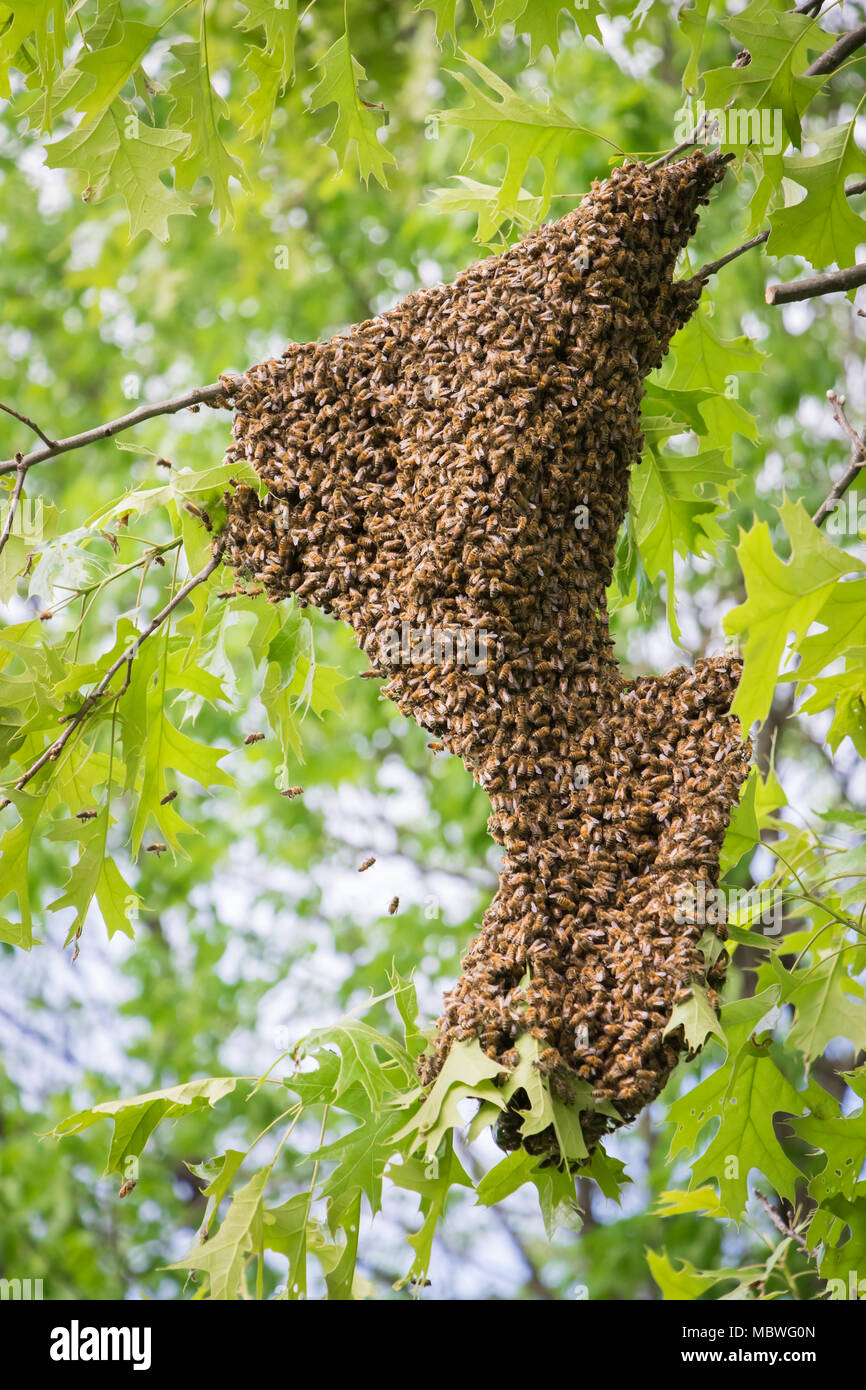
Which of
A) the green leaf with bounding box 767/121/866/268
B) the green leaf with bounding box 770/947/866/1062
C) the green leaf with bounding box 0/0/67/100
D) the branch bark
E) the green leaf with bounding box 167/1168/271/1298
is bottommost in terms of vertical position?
the green leaf with bounding box 167/1168/271/1298

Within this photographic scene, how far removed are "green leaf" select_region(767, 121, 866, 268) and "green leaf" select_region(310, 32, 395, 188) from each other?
80 centimetres

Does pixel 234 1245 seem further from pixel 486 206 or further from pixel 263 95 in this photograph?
pixel 263 95

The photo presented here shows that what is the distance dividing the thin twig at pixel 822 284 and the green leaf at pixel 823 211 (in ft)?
0.13

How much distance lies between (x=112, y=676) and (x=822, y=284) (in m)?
1.30

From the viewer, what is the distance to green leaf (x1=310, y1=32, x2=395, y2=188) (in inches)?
91.8

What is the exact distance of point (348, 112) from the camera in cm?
242

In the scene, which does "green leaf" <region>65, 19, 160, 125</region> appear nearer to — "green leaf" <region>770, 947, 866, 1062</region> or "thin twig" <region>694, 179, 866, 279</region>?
"thin twig" <region>694, 179, 866, 279</region>

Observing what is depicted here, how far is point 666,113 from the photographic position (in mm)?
5168

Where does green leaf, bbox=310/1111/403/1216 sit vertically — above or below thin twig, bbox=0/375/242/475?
below

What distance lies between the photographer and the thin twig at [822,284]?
79.2 inches

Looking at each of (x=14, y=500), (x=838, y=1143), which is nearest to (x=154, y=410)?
(x=14, y=500)

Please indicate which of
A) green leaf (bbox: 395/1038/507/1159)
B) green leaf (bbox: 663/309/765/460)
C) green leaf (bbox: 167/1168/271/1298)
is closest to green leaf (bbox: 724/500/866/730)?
green leaf (bbox: 395/1038/507/1159)

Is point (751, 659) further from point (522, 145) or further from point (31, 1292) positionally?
point (31, 1292)
